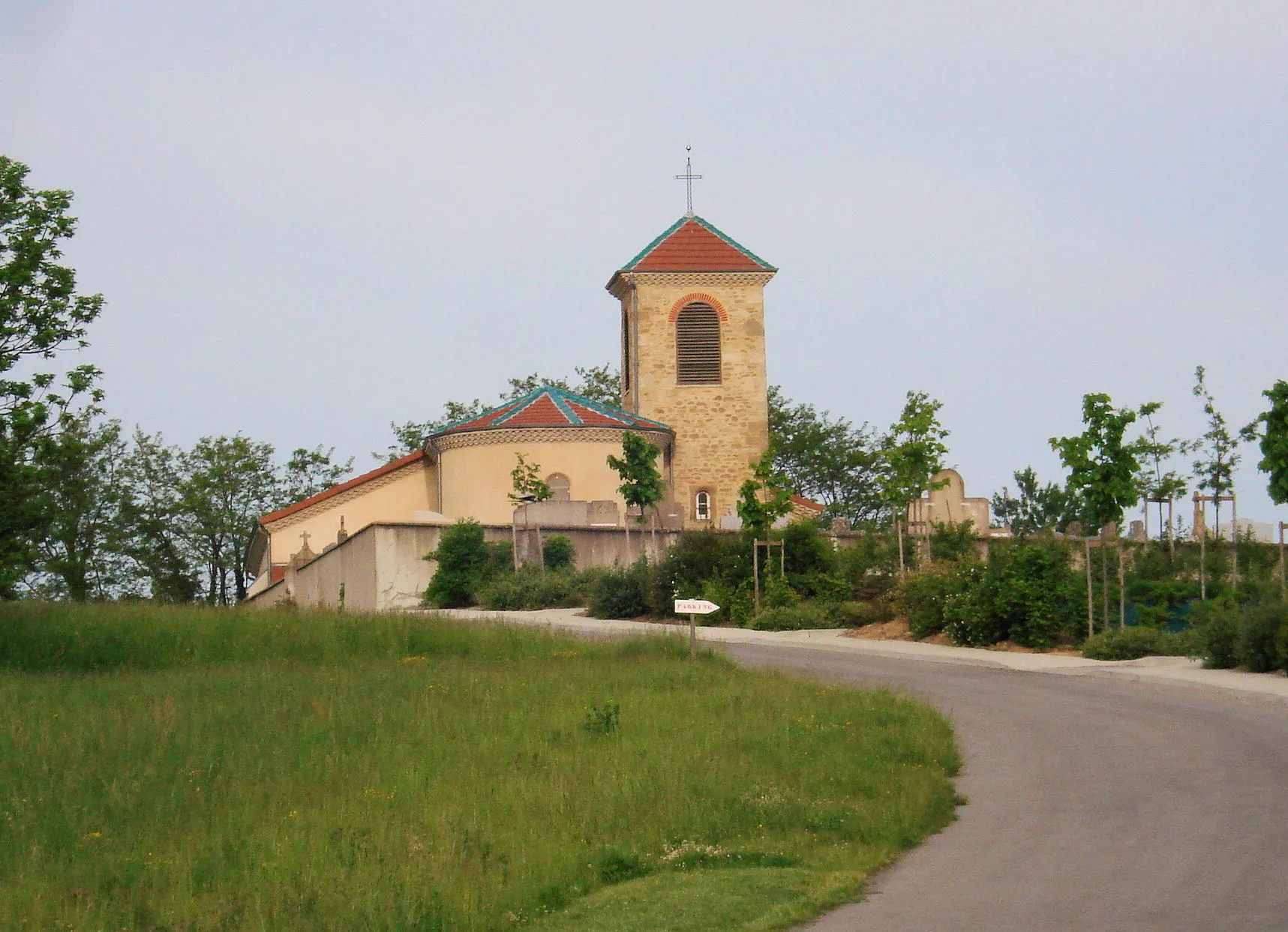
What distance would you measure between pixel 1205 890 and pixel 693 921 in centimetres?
313

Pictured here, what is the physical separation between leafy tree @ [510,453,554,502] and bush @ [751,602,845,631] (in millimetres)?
18422

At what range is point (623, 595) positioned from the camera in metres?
37.0

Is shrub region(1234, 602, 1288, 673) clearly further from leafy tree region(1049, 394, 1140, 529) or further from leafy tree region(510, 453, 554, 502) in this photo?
leafy tree region(510, 453, 554, 502)

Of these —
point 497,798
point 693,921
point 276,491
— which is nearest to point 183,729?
point 497,798

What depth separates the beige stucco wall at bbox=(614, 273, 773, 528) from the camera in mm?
61031

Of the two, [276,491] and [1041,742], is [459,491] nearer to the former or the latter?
[276,491]

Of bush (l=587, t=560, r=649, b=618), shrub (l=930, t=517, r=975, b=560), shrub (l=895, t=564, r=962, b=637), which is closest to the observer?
shrub (l=895, t=564, r=962, b=637)

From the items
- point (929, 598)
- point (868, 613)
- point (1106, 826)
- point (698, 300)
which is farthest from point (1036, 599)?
point (698, 300)

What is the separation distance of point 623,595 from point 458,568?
26.0 feet

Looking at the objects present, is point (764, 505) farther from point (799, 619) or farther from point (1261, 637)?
point (1261, 637)

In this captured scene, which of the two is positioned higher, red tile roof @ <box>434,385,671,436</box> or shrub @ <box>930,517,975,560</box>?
red tile roof @ <box>434,385,671,436</box>

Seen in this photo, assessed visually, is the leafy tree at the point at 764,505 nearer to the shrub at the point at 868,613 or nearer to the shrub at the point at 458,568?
the shrub at the point at 868,613

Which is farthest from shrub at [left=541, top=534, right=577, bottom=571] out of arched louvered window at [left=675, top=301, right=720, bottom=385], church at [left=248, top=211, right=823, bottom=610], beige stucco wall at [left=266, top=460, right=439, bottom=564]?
arched louvered window at [left=675, top=301, right=720, bottom=385]

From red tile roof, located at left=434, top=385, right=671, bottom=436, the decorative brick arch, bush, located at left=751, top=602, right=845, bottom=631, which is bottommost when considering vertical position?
bush, located at left=751, top=602, right=845, bottom=631
